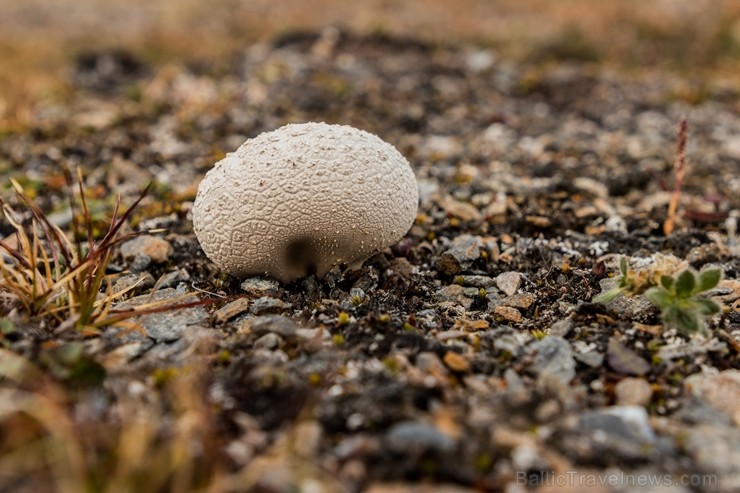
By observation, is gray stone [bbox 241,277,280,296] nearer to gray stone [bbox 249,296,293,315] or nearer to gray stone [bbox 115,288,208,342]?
gray stone [bbox 249,296,293,315]

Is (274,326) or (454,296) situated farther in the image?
(454,296)

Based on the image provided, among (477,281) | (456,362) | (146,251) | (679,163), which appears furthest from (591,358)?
(146,251)

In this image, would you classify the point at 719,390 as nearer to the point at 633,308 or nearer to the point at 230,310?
the point at 633,308

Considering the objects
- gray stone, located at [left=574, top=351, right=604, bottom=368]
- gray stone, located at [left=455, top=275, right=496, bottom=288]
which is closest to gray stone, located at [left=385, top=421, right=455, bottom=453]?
gray stone, located at [left=574, top=351, right=604, bottom=368]

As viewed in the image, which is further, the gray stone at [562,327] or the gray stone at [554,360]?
the gray stone at [562,327]

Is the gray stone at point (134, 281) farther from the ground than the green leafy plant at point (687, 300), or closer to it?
closer to it

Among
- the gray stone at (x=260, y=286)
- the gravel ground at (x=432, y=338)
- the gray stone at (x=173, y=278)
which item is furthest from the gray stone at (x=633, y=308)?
the gray stone at (x=173, y=278)

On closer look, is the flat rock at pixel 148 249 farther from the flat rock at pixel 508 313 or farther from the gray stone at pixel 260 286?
the flat rock at pixel 508 313
